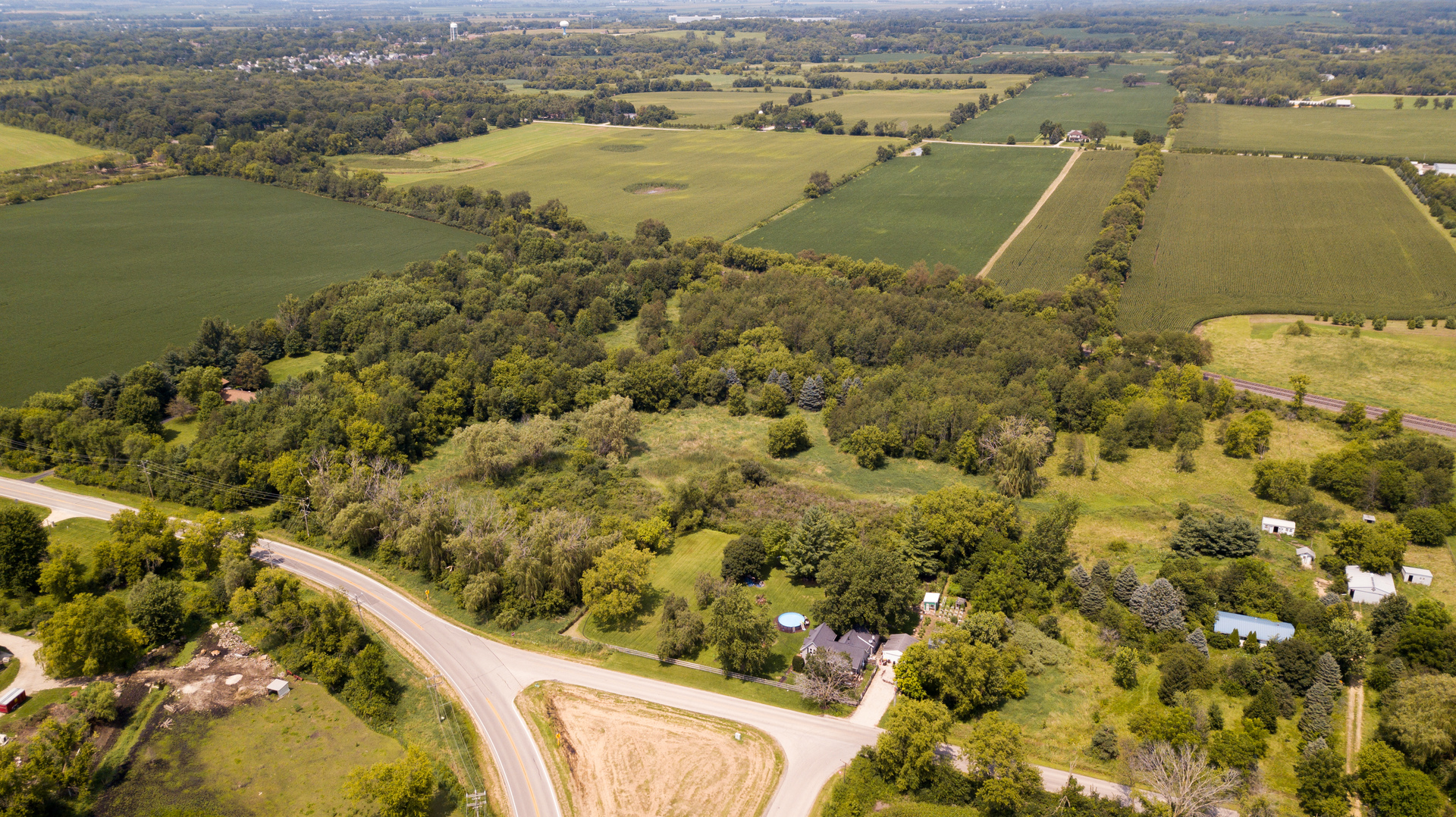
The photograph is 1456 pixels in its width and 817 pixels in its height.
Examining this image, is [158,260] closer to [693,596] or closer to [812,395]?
[812,395]

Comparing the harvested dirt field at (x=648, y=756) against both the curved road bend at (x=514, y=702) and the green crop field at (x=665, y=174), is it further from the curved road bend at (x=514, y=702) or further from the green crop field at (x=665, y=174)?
the green crop field at (x=665, y=174)

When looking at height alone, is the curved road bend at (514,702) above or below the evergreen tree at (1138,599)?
below

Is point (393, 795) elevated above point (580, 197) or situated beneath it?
situated beneath

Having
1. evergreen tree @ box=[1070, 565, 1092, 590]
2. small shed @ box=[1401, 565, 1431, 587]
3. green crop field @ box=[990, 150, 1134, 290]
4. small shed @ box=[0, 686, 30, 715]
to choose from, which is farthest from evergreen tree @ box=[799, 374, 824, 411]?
small shed @ box=[0, 686, 30, 715]

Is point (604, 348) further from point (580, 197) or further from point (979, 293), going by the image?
point (580, 197)

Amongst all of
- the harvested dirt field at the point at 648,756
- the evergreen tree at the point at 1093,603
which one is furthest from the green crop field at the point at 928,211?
the harvested dirt field at the point at 648,756

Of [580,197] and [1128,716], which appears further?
[580,197]

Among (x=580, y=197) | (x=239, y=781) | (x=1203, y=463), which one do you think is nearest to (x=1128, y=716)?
(x=1203, y=463)
